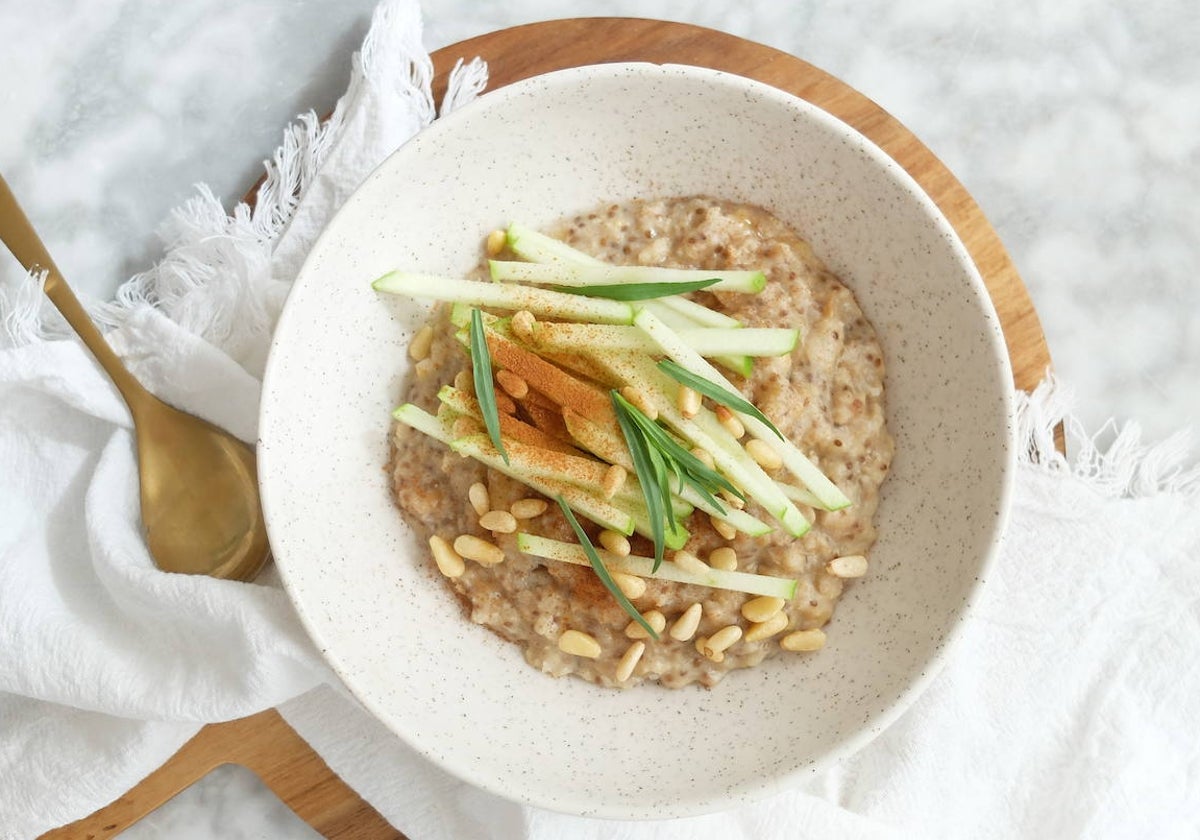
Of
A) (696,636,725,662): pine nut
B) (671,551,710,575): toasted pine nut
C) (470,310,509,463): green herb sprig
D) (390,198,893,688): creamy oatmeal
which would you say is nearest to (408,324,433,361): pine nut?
(390,198,893,688): creamy oatmeal

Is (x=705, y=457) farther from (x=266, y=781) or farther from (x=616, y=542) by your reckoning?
(x=266, y=781)

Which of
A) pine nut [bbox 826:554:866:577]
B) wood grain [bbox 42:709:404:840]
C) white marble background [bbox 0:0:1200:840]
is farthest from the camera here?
white marble background [bbox 0:0:1200:840]

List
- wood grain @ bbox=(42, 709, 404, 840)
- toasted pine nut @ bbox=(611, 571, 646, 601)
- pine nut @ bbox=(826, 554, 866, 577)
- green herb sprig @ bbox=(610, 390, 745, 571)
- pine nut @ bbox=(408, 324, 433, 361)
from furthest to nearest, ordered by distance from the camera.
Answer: wood grain @ bbox=(42, 709, 404, 840) < pine nut @ bbox=(408, 324, 433, 361) < pine nut @ bbox=(826, 554, 866, 577) < toasted pine nut @ bbox=(611, 571, 646, 601) < green herb sprig @ bbox=(610, 390, 745, 571)

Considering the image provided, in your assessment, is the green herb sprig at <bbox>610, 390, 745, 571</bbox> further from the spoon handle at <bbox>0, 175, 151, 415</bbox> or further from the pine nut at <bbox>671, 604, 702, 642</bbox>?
the spoon handle at <bbox>0, 175, 151, 415</bbox>

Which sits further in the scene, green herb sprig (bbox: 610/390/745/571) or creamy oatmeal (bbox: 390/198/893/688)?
creamy oatmeal (bbox: 390/198/893/688)

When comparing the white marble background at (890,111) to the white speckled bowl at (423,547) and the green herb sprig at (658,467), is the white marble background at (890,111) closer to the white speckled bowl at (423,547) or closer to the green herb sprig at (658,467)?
the white speckled bowl at (423,547)

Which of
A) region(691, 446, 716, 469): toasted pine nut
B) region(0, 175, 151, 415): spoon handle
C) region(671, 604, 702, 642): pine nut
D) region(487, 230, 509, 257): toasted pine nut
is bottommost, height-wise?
region(0, 175, 151, 415): spoon handle
